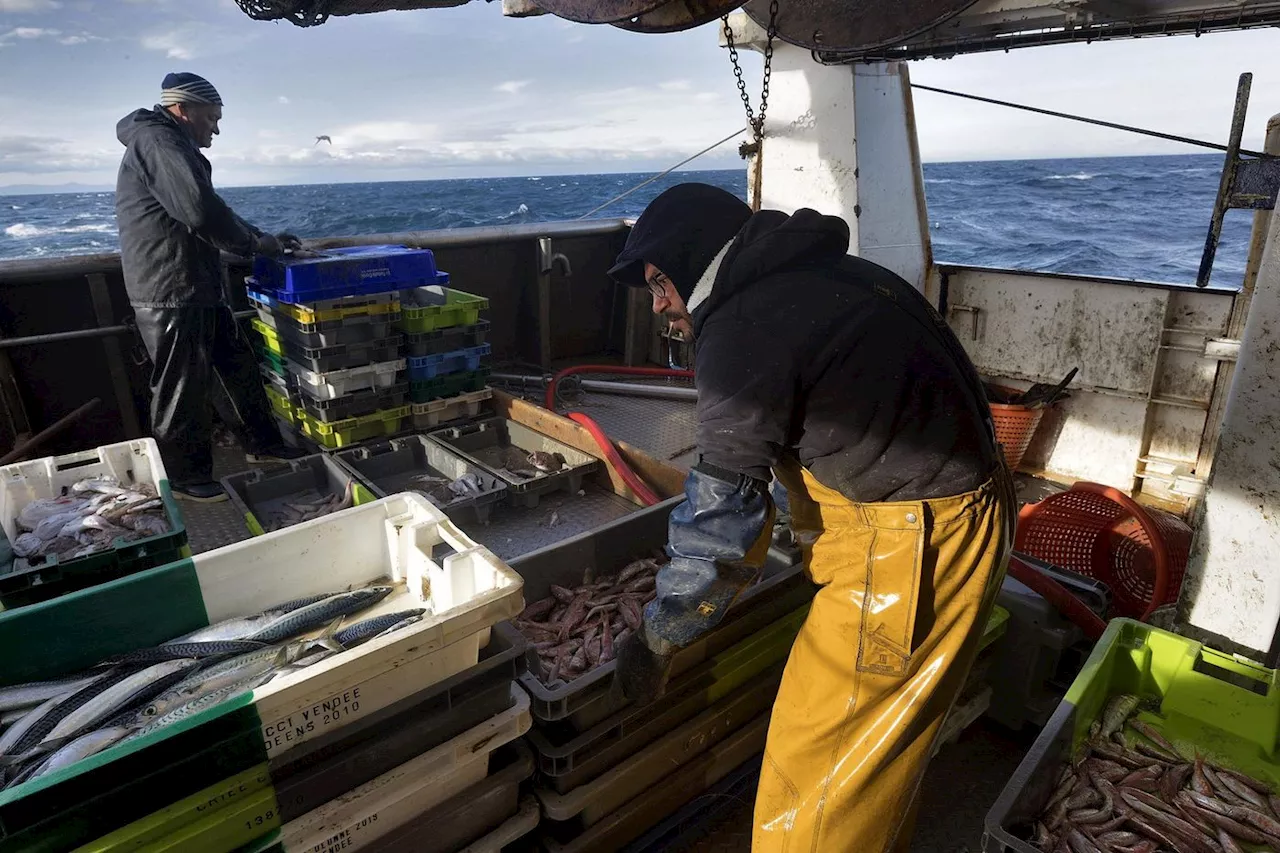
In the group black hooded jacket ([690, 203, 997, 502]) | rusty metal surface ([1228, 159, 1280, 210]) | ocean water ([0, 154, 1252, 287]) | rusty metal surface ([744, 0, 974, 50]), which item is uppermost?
rusty metal surface ([744, 0, 974, 50])

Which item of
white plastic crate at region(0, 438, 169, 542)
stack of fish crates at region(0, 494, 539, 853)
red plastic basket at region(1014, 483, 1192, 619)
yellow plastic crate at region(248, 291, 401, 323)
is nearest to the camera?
stack of fish crates at region(0, 494, 539, 853)

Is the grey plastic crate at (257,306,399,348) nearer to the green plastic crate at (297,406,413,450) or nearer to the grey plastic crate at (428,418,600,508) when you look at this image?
the green plastic crate at (297,406,413,450)

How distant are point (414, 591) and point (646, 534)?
1.28m

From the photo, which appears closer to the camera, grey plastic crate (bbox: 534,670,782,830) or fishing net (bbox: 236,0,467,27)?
grey plastic crate (bbox: 534,670,782,830)

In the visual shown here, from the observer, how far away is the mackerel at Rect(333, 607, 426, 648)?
2133 millimetres

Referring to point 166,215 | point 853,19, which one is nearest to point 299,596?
point 853,19

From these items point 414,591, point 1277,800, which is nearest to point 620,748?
point 414,591

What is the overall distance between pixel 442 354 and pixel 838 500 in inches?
140

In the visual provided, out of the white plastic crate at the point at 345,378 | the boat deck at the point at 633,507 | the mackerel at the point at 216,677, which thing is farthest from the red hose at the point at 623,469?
the mackerel at the point at 216,677

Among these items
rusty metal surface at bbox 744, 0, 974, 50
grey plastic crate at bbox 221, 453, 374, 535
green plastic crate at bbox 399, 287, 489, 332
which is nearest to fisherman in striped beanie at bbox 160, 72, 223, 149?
green plastic crate at bbox 399, 287, 489, 332

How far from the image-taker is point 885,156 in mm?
5391

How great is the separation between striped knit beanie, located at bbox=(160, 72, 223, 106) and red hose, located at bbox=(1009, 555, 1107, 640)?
16.9ft

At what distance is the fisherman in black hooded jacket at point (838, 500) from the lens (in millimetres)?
1988

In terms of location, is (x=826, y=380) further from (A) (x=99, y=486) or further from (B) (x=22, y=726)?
(A) (x=99, y=486)
